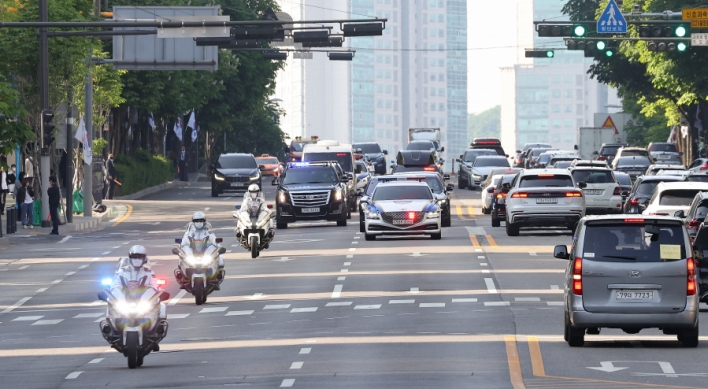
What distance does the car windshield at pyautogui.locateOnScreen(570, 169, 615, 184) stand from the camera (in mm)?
47156

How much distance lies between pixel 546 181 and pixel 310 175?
8.08 m

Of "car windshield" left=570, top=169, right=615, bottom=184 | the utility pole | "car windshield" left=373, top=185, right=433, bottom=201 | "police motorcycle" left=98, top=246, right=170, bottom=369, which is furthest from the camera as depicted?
"car windshield" left=570, top=169, right=615, bottom=184

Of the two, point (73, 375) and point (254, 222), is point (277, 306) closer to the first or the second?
point (73, 375)

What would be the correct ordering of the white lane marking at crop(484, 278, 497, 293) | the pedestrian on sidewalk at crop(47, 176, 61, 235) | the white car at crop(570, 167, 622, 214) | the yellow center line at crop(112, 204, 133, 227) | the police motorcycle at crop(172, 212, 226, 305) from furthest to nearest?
the yellow center line at crop(112, 204, 133, 227)
the white car at crop(570, 167, 622, 214)
the pedestrian on sidewalk at crop(47, 176, 61, 235)
the white lane marking at crop(484, 278, 497, 293)
the police motorcycle at crop(172, 212, 226, 305)

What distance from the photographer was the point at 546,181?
4097 cm

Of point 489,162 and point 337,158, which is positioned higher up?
point 337,158

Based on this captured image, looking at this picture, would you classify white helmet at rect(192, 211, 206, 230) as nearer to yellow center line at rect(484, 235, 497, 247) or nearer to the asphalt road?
the asphalt road

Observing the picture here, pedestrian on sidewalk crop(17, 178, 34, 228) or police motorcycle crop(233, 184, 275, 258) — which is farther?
pedestrian on sidewalk crop(17, 178, 34, 228)

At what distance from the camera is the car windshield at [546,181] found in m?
40.8

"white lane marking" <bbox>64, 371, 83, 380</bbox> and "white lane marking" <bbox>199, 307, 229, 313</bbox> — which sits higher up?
"white lane marking" <bbox>64, 371, 83, 380</bbox>

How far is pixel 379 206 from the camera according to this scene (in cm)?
3875

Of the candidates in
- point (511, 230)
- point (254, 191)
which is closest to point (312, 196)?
point (511, 230)

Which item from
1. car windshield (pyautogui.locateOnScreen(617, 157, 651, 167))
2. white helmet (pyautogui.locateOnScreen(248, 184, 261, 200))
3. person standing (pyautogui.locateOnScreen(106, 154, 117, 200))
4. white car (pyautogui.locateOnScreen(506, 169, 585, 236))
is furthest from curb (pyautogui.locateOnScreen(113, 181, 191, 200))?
white helmet (pyautogui.locateOnScreen(248, 184, 261, 200))

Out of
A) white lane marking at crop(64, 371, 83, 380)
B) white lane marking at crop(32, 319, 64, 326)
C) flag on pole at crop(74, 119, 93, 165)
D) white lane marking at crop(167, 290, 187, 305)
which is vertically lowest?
white lane marking at crop(32, 319, 64, 326)
